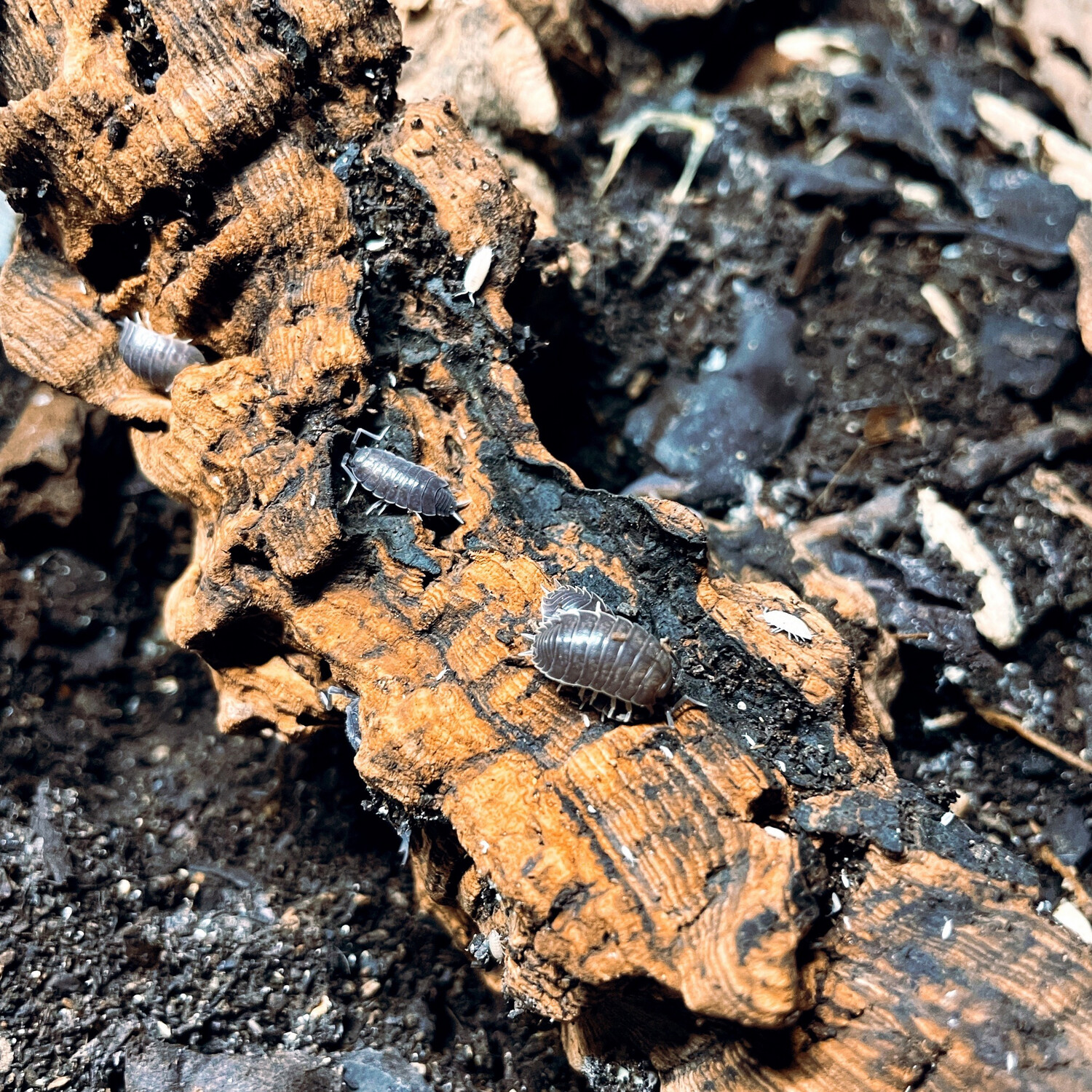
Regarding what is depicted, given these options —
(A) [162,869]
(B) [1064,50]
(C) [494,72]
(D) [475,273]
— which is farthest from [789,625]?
(B) [1064,50]

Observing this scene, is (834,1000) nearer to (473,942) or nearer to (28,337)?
(473,942)

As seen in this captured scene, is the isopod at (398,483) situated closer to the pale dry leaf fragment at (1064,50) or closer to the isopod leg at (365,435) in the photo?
the isopod leg at (365,435)

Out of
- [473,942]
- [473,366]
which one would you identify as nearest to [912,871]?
[473,942]

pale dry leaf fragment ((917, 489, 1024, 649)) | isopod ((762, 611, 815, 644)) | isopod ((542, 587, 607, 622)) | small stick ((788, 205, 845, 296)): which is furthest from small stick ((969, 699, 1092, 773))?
small stick ((788, 205, 845, 296))

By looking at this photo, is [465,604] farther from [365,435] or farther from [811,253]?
[811,253]

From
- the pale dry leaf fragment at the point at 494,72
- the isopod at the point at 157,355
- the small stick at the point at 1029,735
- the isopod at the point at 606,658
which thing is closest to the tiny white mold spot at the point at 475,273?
the isopod at the point at 157,355
